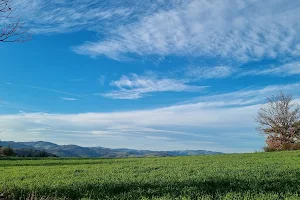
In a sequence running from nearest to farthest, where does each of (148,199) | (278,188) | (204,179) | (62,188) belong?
(148,199) → (278,188) → (62,188) → (204,179)

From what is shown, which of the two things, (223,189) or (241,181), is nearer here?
(223,189)

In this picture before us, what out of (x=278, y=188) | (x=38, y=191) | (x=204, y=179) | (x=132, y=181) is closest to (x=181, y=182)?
(x=204, y=179)

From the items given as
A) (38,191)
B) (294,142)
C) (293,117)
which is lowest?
(38,191)

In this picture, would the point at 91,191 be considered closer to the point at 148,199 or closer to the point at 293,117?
the point at 148,199

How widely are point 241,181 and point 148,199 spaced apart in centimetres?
646

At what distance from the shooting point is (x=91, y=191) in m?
14.8

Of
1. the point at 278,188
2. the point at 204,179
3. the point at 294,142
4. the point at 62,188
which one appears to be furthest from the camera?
the point at 294,142

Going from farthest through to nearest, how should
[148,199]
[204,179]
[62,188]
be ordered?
[204,179], [62,188], [148,199]

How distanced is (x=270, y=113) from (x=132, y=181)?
67731 mm

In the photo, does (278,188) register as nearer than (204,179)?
Yes

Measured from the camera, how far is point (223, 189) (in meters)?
14.5

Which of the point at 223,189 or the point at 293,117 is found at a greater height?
the point at 293,117

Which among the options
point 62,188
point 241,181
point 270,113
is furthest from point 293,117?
point 62,188

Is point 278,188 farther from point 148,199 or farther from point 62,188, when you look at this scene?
point 62,188
